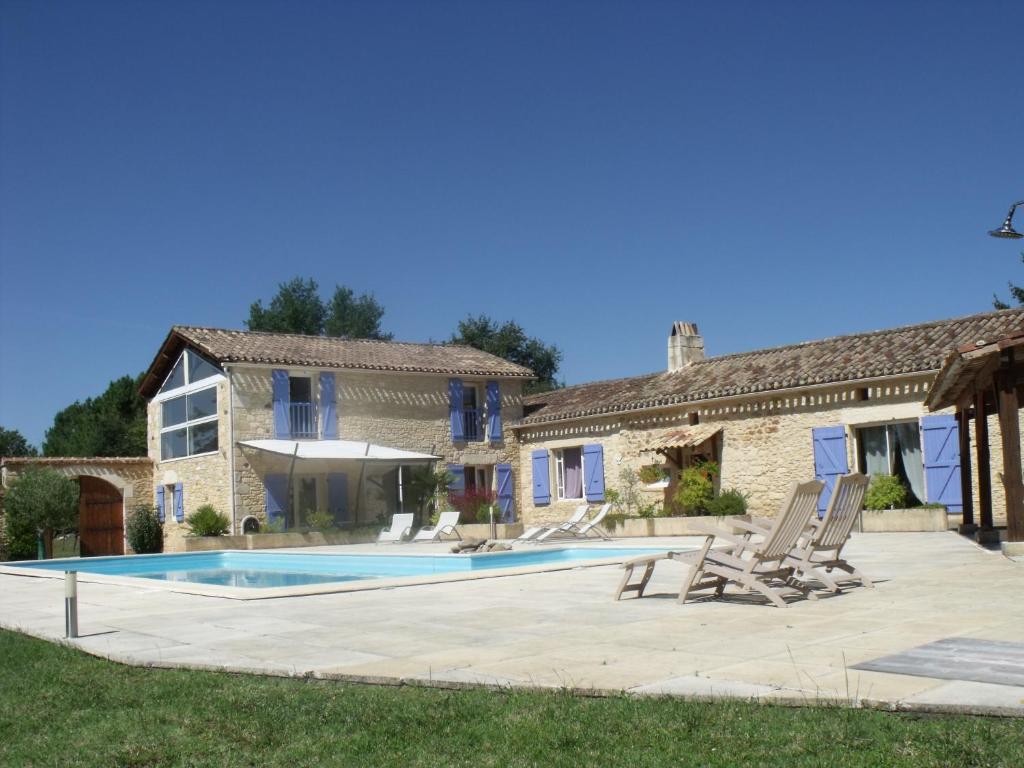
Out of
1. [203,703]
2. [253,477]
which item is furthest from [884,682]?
[253,477]

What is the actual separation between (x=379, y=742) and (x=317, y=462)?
21.2 meters

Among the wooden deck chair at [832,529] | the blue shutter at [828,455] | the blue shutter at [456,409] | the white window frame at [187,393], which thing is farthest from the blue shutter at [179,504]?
the wooden deck chair at [832,529]

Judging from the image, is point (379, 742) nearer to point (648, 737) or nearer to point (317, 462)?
point (648, 737)

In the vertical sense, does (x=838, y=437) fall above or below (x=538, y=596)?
above

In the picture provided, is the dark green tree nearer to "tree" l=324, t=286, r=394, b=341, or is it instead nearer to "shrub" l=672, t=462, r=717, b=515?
"tree" l=324, t=286, r=394, b=341

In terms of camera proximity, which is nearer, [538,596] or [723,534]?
[723,534]

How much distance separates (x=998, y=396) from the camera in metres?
10.5

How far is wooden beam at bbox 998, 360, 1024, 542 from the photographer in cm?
1012

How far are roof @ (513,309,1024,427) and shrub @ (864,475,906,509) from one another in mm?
1838

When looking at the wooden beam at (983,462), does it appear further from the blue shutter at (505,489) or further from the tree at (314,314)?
the tree at (314,314)

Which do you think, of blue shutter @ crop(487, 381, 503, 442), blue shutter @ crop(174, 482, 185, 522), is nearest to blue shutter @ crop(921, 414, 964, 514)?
blue shutter @ crop(487, 381, 503, 442)

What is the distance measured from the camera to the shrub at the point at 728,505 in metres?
19.2

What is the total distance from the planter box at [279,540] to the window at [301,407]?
277 cm

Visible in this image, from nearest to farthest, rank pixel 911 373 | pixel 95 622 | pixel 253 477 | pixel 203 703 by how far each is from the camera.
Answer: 1. pixel 203 703
2. pixel 95 622
3. pixel 911 373
4. pixel 253 477
